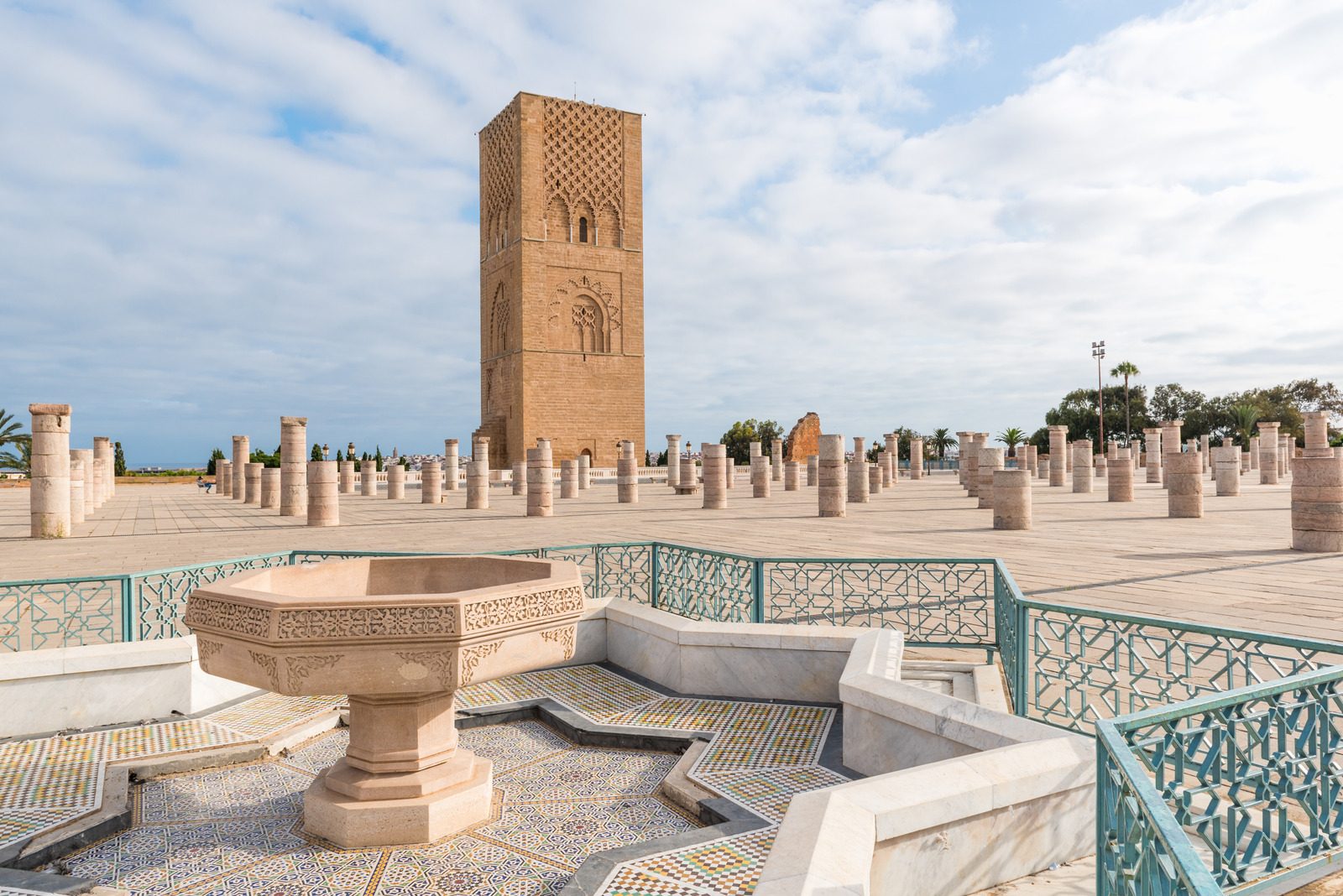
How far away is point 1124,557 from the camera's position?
854 cm

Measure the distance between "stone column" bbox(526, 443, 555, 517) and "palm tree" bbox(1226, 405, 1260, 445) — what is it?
4343 cm

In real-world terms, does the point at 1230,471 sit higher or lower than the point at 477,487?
higher

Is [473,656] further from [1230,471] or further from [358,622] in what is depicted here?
[1230,471]

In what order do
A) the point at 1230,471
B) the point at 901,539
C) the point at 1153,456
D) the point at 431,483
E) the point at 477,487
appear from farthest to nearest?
the point at 1153,456 → the point at 431,483 → the point at 1230,471 → the point at 477,487 → the point at 901,539

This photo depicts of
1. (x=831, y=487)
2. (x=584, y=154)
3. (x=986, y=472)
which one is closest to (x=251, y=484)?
(x=831, y=487)

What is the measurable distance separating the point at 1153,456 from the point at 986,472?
13573mm

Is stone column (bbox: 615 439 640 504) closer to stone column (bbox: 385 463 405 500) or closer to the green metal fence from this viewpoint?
stone column (bbox: 385 463 405 500)

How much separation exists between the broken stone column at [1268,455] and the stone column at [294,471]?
2550cm

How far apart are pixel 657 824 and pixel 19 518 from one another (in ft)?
61.8

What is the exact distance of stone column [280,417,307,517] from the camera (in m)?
16.2

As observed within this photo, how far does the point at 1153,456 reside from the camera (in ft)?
86.2

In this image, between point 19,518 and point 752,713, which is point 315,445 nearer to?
point 19,518

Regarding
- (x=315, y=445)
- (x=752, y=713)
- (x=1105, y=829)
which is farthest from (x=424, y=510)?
(x=1105, y=829)

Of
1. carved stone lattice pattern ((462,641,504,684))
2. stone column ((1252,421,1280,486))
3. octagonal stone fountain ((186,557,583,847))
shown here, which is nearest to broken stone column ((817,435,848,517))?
octagonal stone fountain ((186,557,583,847))
